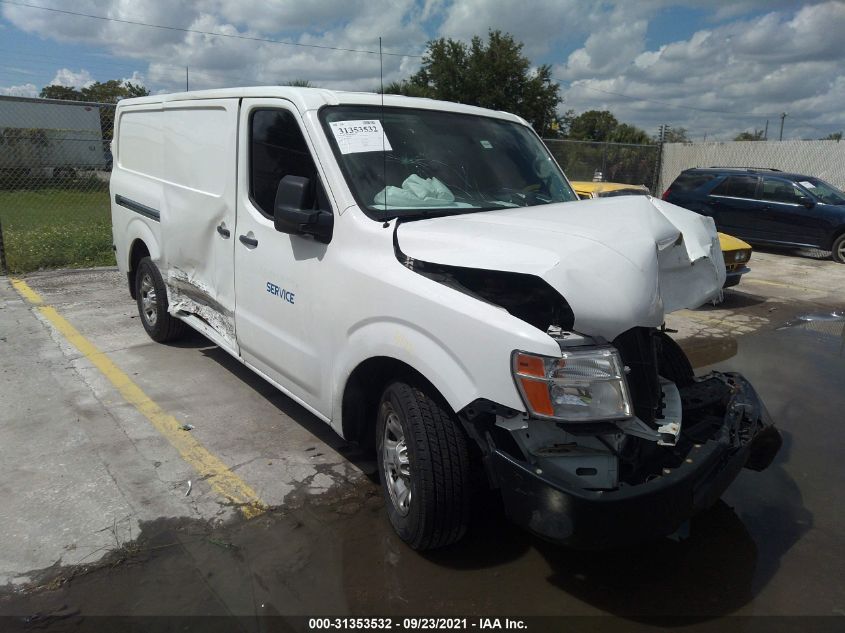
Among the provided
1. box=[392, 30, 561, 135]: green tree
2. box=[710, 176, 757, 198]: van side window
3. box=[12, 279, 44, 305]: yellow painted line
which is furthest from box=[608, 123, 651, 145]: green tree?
box=[12, 279, 44, 305]: yellow painted line

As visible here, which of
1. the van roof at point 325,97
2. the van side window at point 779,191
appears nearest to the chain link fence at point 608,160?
the van side window at point 779,191

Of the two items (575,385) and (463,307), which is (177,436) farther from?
(575,385)

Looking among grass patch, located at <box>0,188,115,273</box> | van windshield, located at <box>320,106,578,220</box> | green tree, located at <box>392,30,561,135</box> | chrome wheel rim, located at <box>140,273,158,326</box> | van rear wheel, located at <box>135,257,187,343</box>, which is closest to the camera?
van windshield, located at <box>320,106,578,220</box>

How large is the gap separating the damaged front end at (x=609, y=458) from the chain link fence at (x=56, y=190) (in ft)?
29.4

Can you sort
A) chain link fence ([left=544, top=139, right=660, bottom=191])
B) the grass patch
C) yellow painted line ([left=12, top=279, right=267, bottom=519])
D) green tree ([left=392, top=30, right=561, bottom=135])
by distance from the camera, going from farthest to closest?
green tree ([left=392, top=30, right=561, bottom=135])
chain link fence ([left=544, top=139, right=660, bottom=191])
the grass patch
yellow painted line ([left=12, top=279, right=267, bottom=519])

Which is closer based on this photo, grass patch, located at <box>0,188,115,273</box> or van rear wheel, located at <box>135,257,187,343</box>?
van rear wheel, located at <box>135,257,187,343</box>

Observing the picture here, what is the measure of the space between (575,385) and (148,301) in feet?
15.9

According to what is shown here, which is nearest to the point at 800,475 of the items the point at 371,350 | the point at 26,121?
the point at 371,350

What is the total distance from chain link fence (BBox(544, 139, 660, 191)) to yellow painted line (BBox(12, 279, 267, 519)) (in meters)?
12.6

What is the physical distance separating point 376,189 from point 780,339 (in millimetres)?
5808

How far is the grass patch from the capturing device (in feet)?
32.6

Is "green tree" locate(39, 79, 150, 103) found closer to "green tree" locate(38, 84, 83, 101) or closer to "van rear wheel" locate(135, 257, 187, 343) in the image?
"green tree" locate(38, 84, 83, 101)

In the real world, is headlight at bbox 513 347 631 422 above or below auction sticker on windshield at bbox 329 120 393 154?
below

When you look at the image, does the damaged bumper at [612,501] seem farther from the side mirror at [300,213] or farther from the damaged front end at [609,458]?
the side mirror at [300,213]
